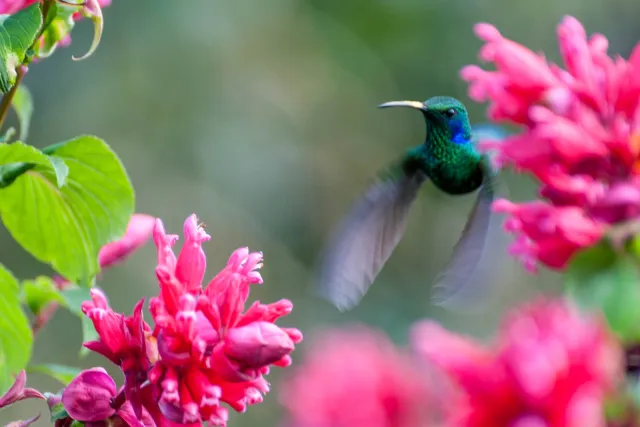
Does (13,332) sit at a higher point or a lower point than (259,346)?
lower

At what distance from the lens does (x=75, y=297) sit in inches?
45.3

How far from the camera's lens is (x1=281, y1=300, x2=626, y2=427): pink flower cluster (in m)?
0.52

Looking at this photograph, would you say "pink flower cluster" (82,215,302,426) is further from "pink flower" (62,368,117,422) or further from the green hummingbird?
the green hummingbird

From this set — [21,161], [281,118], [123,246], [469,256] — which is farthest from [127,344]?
[281,118]

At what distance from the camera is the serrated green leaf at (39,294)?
116cm

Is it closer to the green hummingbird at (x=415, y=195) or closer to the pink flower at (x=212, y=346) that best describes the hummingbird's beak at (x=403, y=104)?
the green hummingbird at (x=415, y=195)

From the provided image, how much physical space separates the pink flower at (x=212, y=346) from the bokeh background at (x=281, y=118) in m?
3.94

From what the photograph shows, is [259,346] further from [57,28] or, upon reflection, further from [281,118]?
[281,118]

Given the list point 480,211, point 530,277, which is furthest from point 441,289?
point 530,277

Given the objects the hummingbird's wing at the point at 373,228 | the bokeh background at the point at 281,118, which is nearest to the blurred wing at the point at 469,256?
the hummingbird's wing at the point at 373,228

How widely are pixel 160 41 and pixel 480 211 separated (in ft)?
14.8

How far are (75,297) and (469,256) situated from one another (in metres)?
0.53

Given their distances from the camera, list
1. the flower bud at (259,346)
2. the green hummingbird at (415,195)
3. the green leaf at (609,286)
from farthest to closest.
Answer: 1. the green hummingbird at (415,195)
2. the flower bud at (259,346)
3. the green leaf at (609,286)

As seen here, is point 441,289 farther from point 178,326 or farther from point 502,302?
→ point 502,302
